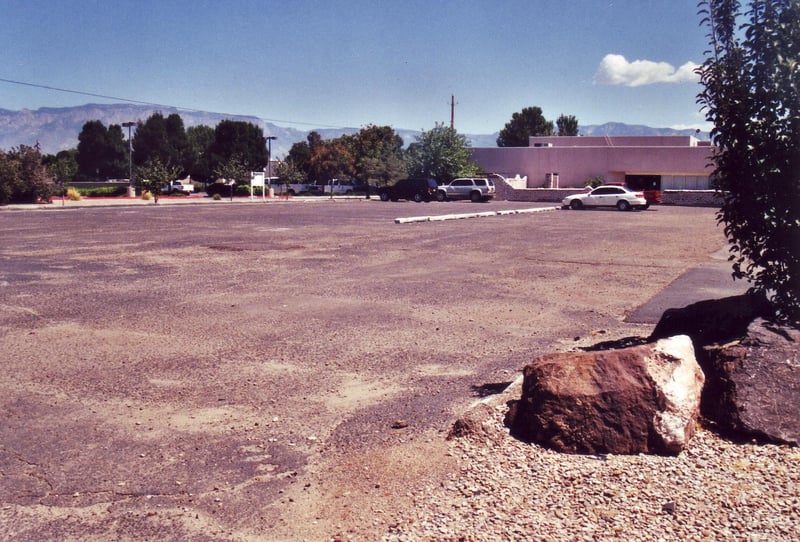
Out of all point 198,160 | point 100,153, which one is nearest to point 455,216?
point 198,160

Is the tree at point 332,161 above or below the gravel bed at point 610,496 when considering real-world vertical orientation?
above

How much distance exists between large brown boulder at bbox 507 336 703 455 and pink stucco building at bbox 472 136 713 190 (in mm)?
68308

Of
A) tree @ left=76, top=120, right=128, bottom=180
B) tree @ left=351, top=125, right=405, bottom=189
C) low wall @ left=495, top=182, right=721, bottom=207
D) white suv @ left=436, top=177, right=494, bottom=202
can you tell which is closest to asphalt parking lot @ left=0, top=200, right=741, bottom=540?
low wall @ left=495, top=182, right=721, bottom=207

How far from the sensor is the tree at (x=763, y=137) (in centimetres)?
644

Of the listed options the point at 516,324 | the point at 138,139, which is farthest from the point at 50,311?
the point at 138,139

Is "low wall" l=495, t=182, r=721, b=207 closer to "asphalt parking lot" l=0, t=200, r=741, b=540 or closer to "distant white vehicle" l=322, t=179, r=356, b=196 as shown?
"distant white vehicle" l=322, t=179, r=356, b=196

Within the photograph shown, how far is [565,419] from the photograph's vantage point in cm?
529

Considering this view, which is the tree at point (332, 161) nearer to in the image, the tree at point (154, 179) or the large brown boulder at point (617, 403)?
the tree at point (154, 179)

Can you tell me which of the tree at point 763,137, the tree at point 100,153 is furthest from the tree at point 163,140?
the tree at point 763,137

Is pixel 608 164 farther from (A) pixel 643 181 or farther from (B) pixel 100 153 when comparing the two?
(B) pixel 100 153

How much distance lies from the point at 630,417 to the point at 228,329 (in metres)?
6.08

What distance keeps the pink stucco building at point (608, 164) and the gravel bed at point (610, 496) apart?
225 feet

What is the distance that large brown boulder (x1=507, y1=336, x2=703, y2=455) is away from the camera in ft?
17.1

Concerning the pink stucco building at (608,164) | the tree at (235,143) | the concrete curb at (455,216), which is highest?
the tree at (235,143)
